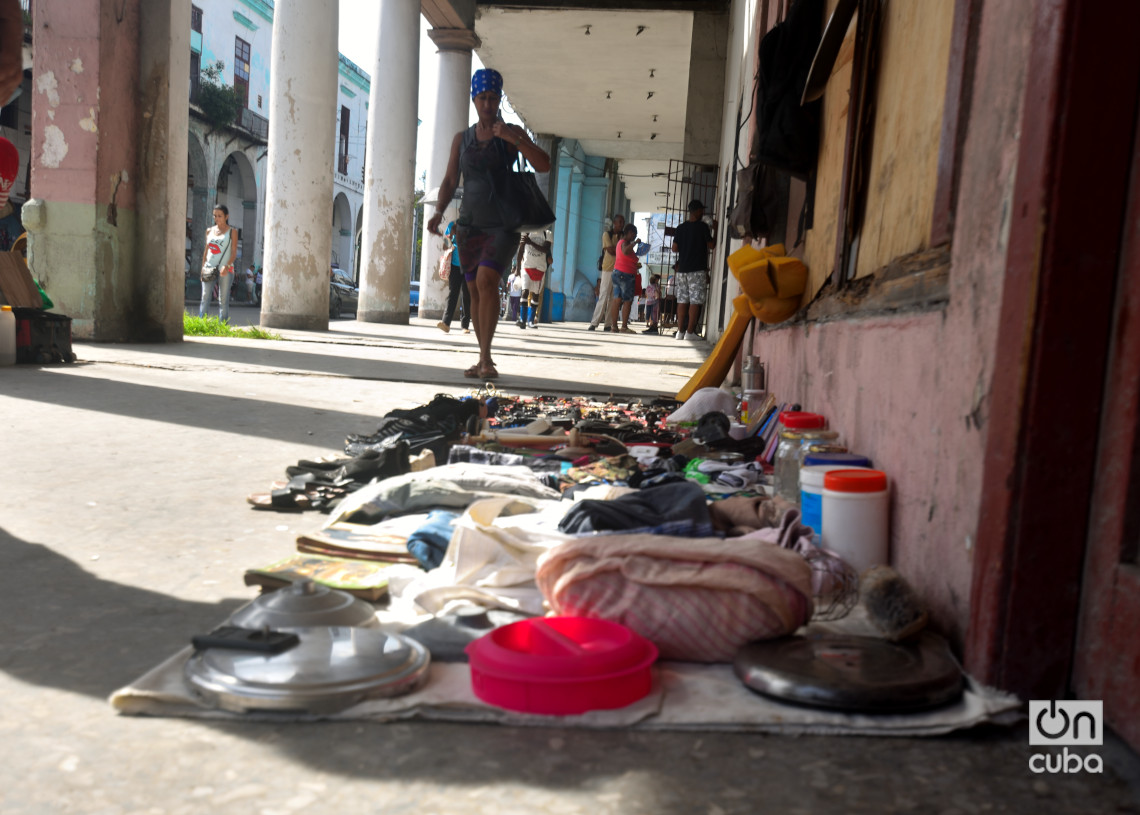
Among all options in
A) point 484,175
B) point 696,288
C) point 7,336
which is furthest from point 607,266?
point 7,336

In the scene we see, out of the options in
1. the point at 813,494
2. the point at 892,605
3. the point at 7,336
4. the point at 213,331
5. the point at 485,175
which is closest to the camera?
the point at 892,605

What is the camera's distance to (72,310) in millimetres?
7570

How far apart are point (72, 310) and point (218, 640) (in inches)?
282

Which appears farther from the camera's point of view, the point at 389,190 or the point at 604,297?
the point at 604,297

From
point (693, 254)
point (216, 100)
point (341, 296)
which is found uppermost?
point (216, 100)

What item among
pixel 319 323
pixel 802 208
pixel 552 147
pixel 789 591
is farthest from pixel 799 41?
pixel 552 147

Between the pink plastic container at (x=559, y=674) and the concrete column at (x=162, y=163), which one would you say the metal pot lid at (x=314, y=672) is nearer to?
the pink plastic container at (x=559, y=674)

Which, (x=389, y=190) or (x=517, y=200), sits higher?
(x=389, y=190)

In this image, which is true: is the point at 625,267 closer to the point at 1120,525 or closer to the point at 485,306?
the point at 485,306

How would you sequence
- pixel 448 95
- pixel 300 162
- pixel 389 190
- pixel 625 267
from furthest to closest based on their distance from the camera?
pixel 625 267 → pixel 448 95 → pixel 389 190 → pixel 300 162

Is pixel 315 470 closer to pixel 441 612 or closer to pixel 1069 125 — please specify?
pixel 441 612

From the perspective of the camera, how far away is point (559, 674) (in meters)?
1.40

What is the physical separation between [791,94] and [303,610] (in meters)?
3.71

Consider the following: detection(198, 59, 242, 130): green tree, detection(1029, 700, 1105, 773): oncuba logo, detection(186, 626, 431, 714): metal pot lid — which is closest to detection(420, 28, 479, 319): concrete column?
detection(198, 59, 242, 130): green tree
